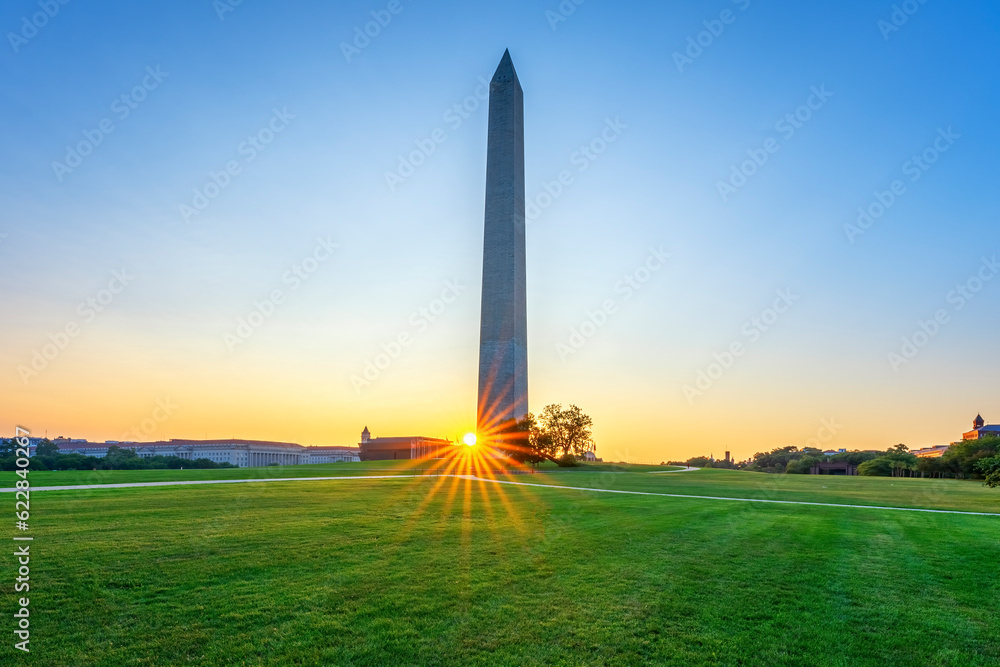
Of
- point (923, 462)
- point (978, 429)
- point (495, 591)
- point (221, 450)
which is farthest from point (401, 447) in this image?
point (978, 429)

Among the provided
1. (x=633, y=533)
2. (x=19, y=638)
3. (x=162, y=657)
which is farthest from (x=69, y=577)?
(x=633, y=533)

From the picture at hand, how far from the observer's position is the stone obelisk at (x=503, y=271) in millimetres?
52531

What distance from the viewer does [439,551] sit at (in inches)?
418

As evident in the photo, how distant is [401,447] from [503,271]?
40.3 metres

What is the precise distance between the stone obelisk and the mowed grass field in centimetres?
3821

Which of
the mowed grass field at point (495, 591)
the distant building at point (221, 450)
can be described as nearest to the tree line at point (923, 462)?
the mowed grass field at point (495, 591)

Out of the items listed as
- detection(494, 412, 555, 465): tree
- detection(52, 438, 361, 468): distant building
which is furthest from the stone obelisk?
detection(52, 438, 361, 468): distant building

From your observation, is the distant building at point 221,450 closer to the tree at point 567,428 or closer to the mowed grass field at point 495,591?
the tree at point 567,428

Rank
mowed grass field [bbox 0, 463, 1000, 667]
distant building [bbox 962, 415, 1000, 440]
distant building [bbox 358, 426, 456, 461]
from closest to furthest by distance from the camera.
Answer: mowed grass field [bbox 0, 463, 1000, 667] → distant building [bbox 358, 426, 456, 461] → distant building [bbox 962, 415, 1000, 440]

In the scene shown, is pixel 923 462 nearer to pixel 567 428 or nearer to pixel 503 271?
pixel 567 428

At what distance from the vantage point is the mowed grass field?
6.42m

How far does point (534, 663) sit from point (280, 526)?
28.8ft

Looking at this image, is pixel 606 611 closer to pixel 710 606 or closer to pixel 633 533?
pixel 710 606

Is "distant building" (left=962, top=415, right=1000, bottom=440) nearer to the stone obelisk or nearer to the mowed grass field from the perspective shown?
the stone obelisk
